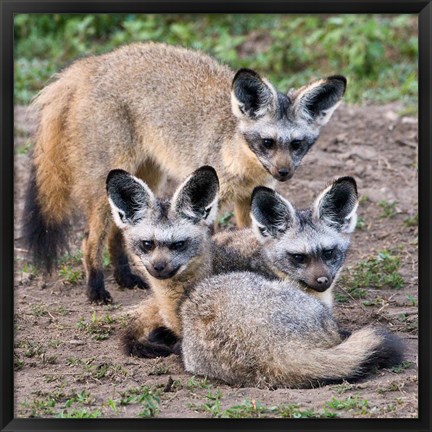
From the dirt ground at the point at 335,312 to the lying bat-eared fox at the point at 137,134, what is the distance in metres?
0.48

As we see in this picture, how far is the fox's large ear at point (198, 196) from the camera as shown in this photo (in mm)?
7227

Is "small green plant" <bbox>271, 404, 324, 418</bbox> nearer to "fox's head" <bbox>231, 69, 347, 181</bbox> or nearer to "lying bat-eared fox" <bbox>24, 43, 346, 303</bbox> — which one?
"fox's head" <bbox>231, 69, 347, 181</bbox>

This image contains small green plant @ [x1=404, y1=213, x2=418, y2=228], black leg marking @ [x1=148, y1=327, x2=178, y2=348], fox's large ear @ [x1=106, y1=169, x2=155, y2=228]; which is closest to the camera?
fox's large ear @ [x1=106, y1=169, x2=155, y2=228]

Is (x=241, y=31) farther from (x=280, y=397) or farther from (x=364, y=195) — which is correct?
(x=280, y=397)

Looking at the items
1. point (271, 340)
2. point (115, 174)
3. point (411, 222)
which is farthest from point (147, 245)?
point (411, 222)

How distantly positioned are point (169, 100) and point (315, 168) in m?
2.23

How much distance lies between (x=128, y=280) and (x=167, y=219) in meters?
1.92

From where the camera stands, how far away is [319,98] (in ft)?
27.7

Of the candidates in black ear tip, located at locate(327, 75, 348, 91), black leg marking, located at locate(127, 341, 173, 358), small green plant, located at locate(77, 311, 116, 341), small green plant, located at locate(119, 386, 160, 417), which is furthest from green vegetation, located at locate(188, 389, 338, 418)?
black ear tip, located at locate(327, 75, 348, 91)

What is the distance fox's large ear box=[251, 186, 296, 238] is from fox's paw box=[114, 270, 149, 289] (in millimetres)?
1867

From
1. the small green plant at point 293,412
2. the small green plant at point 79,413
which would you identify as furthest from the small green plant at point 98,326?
the small green plant at point 293,412

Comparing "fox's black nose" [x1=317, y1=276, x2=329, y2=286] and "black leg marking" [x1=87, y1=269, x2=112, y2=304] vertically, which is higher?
"fox's black nose" [x1=317, y1=276, x2=329, y2=286]

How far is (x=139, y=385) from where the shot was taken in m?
6.83

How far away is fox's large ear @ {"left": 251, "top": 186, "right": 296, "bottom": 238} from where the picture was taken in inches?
290
